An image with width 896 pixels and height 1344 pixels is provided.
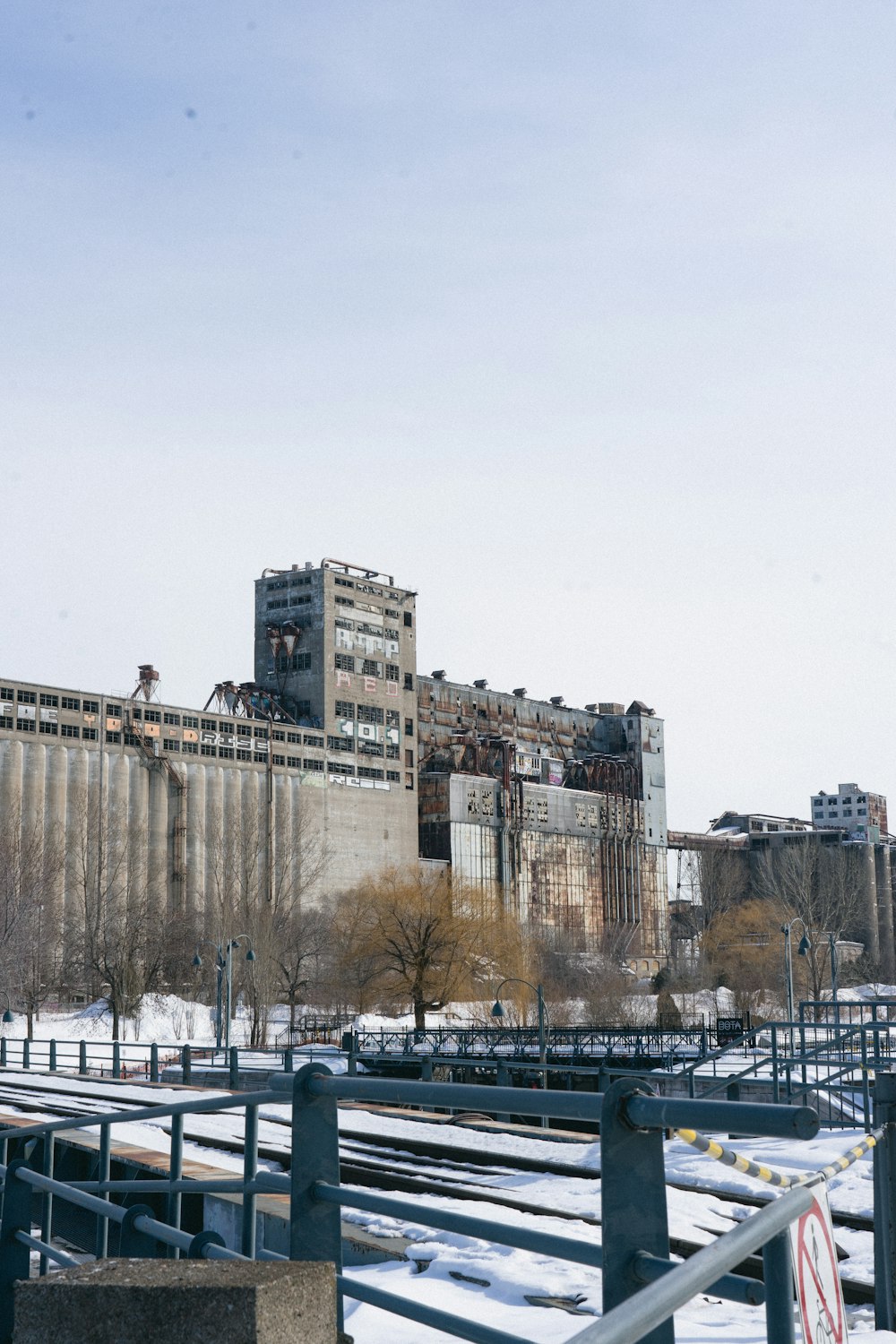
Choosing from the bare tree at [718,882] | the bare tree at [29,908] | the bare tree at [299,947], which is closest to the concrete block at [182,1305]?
the bare tree at [29,908]

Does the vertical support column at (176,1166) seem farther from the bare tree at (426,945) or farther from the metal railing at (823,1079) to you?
the bare tree at (426,945)

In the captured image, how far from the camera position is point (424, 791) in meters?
130

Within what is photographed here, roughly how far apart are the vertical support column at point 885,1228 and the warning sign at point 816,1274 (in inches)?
167

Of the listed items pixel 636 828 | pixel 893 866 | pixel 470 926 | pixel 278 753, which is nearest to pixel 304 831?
pixel 278 753

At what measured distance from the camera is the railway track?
40.1ft

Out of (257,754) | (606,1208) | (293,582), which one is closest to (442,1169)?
(606,1208)

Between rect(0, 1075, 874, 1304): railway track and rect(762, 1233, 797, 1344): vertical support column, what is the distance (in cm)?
658

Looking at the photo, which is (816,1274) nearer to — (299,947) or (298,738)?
(299,947)

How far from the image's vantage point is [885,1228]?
8094 mm

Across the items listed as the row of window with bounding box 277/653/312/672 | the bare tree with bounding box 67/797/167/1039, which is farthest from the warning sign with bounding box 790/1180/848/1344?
the row of window with bounding box 277/653/312/672

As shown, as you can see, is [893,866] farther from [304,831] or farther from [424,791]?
[304,831]

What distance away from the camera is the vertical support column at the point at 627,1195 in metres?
3.86

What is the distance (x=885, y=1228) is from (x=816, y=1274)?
4.86 meters

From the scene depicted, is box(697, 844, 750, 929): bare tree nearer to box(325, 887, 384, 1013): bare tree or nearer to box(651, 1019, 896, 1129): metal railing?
box(325, 887, 384, 1013): bare tree
